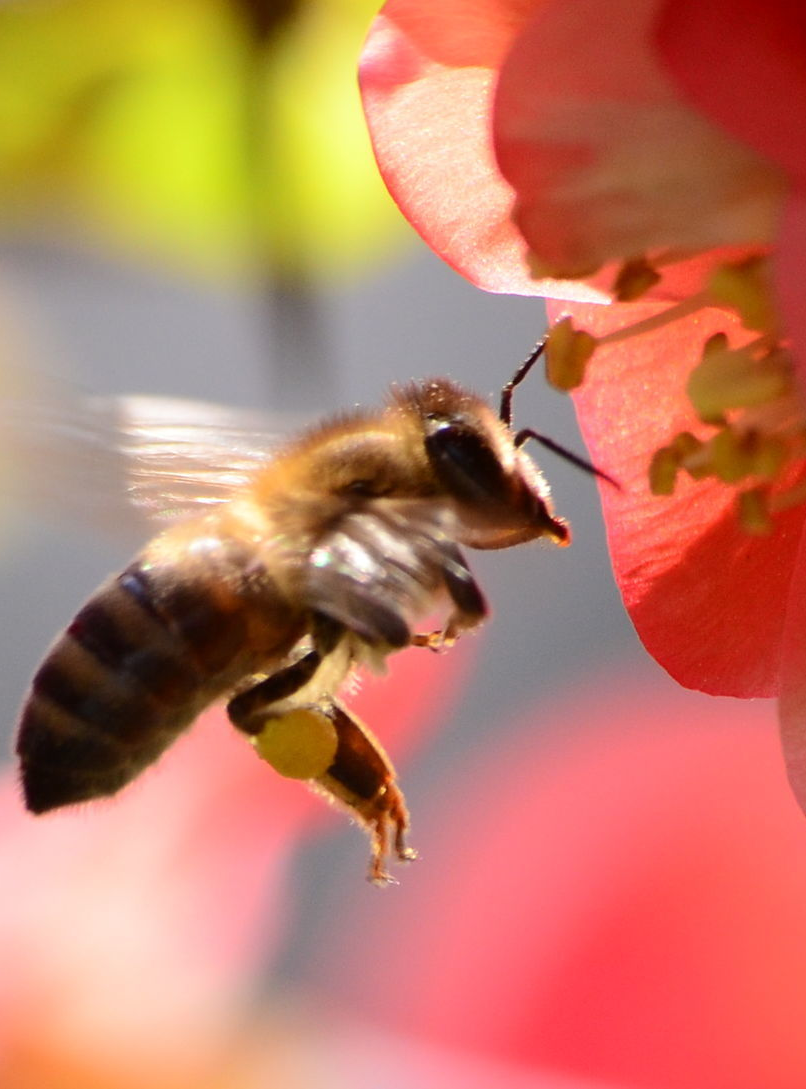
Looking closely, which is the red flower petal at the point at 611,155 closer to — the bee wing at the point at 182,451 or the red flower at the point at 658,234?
the red flower at the point at 658,234

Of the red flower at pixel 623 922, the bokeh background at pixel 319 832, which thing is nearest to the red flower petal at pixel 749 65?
the bokeh background at pixel 319 832

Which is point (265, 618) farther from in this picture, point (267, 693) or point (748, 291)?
point (748, 291)

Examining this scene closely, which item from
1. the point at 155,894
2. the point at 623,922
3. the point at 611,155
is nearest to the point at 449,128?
the point at 611,155

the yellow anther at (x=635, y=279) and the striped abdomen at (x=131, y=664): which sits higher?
the yellow anther at (x=635, y=279)

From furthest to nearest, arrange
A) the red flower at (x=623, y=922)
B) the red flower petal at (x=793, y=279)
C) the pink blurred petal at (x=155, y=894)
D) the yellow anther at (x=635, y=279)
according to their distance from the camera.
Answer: the pink blurred petal at (x=155, y=894) → the red flower at (x=623, y=922) → the yellow anther at (x=635, y=279) → the red flower petal at (x=793, y=279)

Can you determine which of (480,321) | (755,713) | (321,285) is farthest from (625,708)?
(480,321)
